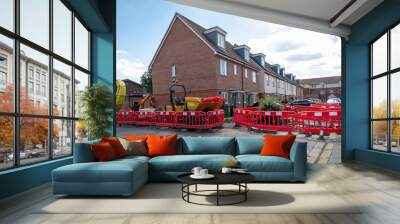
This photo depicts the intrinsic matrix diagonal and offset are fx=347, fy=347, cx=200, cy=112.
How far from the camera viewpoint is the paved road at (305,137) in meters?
7.98

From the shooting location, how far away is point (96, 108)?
7020 millimetres

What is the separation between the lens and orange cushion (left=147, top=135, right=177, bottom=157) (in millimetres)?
5805

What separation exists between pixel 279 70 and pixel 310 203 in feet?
15.5

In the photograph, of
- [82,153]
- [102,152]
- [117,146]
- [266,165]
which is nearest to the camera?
[82,153]

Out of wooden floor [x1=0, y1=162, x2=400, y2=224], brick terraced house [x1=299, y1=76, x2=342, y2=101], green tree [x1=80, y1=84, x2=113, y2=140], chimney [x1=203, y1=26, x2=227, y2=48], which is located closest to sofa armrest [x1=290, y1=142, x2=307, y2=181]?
wooden floor [x1=0, y1=162, x2=400, y2=224]

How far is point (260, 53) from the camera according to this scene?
8195 millimetres

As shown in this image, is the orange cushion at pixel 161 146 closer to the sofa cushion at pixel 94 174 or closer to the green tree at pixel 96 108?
the sofa cushion at pixel 94 174

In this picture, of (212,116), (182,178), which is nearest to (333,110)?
(212,116)

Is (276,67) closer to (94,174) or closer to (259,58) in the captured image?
(259,58)

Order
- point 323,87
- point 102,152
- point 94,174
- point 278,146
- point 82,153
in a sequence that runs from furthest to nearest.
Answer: point 323,87 < point 278,146 < point 102,152 < point 82,153 < point 94,174

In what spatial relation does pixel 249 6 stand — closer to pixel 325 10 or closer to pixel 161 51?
pixel 325 10

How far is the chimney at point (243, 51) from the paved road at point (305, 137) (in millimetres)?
1653

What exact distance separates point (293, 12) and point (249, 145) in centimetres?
349

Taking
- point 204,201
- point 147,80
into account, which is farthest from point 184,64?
point 204,201
